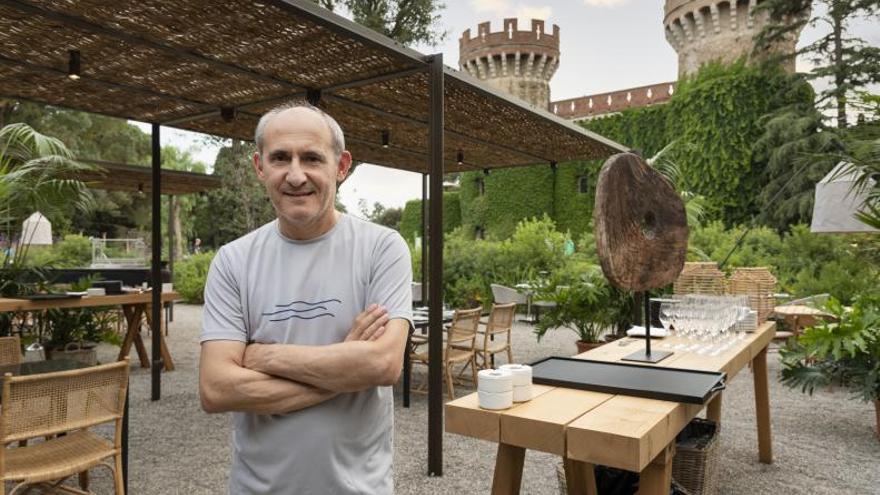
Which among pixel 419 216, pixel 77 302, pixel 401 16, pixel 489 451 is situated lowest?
pixel 489 451

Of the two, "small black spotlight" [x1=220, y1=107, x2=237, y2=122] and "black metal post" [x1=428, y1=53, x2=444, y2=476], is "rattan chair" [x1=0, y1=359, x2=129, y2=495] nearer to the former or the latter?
"black metal post" [x1=428, y1=53, x2=444, y2=476]

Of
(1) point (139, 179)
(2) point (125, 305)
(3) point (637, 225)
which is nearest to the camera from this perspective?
(3) point (637, 225)

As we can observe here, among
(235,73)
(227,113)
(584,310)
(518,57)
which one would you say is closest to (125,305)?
(227,113)

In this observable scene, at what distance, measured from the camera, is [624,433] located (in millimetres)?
1438

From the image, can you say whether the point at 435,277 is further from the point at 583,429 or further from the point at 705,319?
the point at 583,429

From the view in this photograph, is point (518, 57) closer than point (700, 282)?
No

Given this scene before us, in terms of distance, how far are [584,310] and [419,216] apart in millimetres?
22538

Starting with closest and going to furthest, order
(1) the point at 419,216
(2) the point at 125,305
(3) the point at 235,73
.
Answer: (3) the point at 235,73, (2) the point at 125,305, (1) the point at 419,216

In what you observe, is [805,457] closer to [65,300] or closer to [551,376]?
[551,376]

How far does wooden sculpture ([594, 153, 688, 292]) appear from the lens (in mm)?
2162

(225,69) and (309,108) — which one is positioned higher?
(225,69)

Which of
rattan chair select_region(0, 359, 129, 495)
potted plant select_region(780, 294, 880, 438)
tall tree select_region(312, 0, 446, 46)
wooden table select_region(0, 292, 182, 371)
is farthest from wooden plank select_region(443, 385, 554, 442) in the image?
tall tree select_region(312, 0, 446, 46)

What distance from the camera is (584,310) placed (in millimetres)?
7078

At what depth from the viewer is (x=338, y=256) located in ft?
4.75
